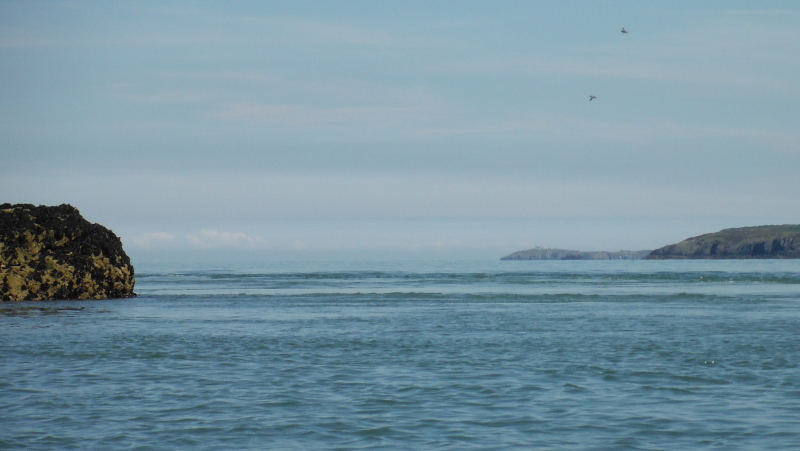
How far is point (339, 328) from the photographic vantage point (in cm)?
3494

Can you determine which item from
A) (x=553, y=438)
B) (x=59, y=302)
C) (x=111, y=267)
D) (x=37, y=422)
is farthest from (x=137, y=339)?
(x=111, y=267)

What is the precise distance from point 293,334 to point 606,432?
1964 centimetres

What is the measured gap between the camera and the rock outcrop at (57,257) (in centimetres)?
5469

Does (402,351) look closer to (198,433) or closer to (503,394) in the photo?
(503,394)

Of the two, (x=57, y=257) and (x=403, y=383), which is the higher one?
(x=57, y=257)

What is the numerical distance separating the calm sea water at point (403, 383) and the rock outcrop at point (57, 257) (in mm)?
17805

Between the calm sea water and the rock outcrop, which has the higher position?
the rock outcrop

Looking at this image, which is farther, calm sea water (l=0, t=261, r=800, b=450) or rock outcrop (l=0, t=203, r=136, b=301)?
rock outcrop (l=0, t=203, r=136, b=301)

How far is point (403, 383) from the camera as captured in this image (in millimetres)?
19672

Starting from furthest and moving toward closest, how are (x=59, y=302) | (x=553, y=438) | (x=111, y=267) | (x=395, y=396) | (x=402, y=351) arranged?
(x=111, y=267)
(x=59, y=302)
(x=402, y=351)
(x=395, y=396)
(x=553, y=438)

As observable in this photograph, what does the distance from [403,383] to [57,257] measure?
44147 millimetres

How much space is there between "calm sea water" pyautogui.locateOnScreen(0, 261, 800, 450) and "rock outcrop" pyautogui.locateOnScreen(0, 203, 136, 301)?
17.8 m

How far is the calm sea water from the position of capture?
46.4 ft

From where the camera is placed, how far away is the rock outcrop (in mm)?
54688
